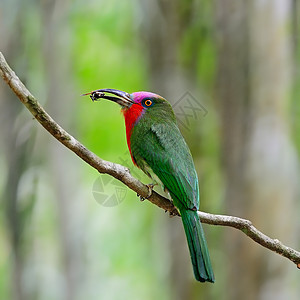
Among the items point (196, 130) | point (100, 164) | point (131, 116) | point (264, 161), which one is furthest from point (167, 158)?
point (196, 130)

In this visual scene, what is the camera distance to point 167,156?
11.5ft

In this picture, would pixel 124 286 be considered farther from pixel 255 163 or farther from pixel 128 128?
pixel 128 128

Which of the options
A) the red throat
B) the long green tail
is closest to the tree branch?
the long green tail

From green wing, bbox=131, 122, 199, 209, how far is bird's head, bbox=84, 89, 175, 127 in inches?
2.9

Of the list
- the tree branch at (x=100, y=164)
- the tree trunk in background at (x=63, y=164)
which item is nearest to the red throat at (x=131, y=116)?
the tree branch at (x=100, y=164)

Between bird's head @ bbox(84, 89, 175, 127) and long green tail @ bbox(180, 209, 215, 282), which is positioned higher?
bird's head @ bbox(84, 89, 175, 127)

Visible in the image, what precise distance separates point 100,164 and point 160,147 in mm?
824

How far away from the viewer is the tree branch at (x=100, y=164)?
8.43 feet

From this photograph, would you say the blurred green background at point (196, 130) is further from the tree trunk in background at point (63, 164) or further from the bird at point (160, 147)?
the bird at point (160, 147)

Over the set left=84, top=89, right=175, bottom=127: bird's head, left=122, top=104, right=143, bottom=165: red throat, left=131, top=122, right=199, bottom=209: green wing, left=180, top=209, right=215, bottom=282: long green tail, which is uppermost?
left=84, top=89, right=175, bottom=127: bird's head

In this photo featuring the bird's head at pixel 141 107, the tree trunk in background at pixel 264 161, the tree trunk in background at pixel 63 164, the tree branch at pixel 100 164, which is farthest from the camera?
the tree trunk in background at pixel 63 164

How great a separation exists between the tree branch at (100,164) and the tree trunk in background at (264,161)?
260cm

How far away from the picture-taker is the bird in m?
3.33

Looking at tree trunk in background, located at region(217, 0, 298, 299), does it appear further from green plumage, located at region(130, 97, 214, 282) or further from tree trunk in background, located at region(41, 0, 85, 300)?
green plumage, located at region(130, 97, 214, 282)
